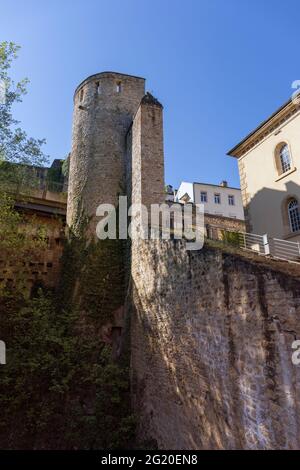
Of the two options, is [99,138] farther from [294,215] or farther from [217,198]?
[217,198]

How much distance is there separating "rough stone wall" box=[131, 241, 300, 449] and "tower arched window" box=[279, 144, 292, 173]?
383 inches

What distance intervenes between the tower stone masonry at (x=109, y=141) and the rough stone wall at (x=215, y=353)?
3.97 m

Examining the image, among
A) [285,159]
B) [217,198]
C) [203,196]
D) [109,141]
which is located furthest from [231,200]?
[109,141]

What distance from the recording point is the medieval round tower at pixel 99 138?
12570 millimetres

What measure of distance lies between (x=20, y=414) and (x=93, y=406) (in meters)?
2.19

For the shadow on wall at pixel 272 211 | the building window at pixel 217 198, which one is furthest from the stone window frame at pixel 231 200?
the shadow on wall at pixel 272 211

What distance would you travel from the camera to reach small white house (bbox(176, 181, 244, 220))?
36.1 metres

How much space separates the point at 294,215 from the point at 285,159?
2938 millimetres

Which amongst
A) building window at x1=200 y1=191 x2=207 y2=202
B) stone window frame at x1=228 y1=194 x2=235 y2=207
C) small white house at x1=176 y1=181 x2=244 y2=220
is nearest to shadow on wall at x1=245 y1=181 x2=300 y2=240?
small white house at x1=176 y1=181 x2=244 y2=220

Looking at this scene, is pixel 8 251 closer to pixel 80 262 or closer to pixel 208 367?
pixel 80 262

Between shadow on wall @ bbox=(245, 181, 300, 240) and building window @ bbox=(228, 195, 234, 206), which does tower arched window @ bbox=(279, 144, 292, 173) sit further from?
building window @ bbox=(228, 195, 234, 206)

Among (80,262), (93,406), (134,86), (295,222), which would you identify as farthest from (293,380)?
(134,86)

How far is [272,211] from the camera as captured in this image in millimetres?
15164
